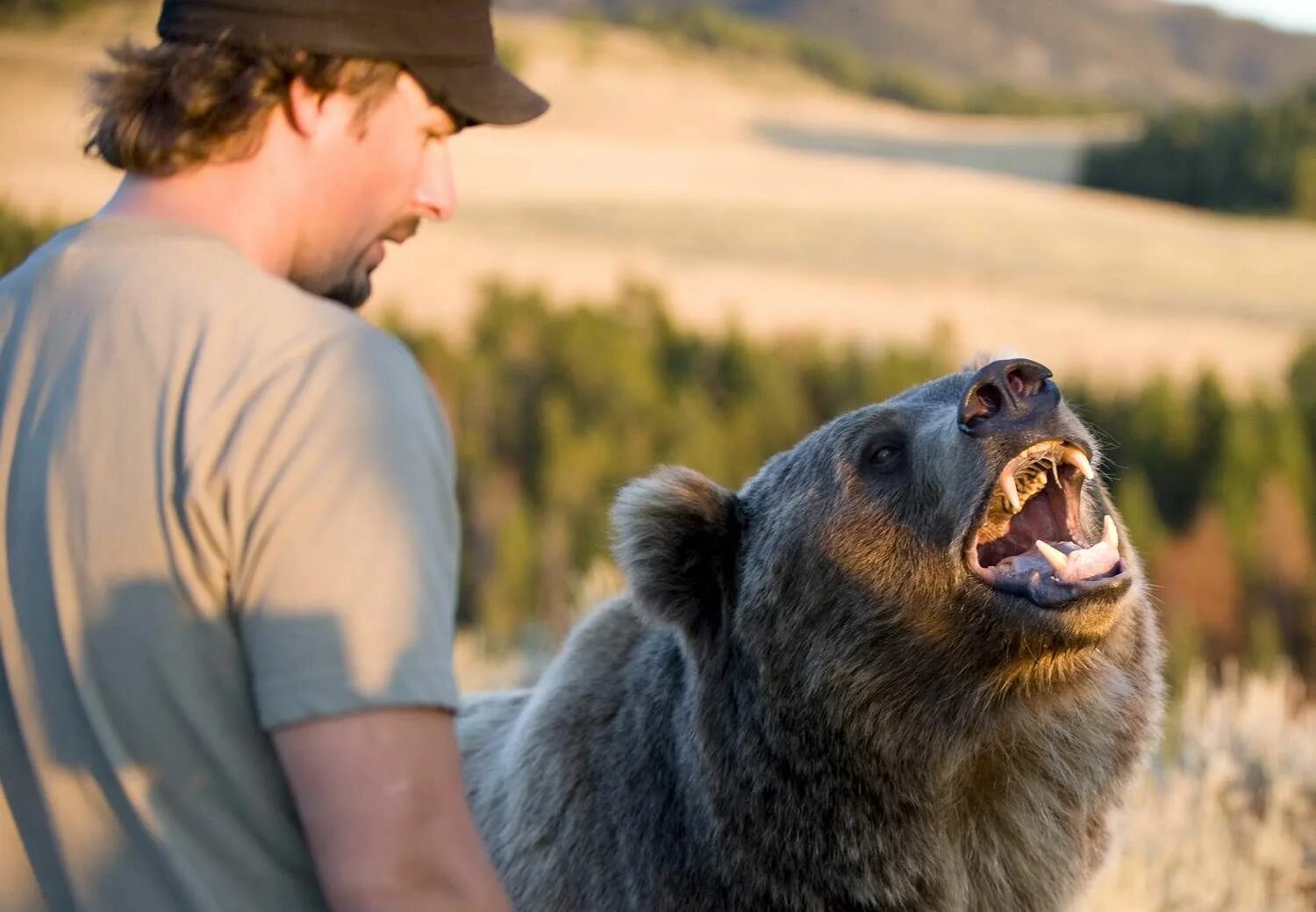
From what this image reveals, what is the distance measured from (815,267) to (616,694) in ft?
90.3

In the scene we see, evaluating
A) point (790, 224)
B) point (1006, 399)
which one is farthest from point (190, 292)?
point (790, 224)

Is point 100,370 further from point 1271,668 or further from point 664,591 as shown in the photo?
point 1271,668

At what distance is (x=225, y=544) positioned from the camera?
1.70 meters

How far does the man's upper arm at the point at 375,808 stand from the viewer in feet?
5.44

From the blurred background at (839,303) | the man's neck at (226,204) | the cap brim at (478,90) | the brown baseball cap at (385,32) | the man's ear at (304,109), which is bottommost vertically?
the blurred background at (839,303)

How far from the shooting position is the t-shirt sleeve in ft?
5.48

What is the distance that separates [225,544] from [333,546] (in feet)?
0.41

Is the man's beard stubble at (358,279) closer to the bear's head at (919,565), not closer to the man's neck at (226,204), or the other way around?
the man's neck at (226,204)

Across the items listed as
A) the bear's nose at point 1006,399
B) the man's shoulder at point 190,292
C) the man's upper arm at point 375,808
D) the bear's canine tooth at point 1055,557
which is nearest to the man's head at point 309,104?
the man's shoulder at point 190,292

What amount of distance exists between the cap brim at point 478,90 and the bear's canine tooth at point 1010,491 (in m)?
1.10

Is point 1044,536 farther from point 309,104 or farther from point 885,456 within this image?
point 309,104

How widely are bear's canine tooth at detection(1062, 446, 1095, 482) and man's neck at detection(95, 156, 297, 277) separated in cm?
149

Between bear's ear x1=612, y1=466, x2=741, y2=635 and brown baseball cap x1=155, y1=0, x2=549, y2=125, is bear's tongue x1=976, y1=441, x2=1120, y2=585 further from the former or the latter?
brown baseball cap x1=155, y1=0, x2=549, y2=125

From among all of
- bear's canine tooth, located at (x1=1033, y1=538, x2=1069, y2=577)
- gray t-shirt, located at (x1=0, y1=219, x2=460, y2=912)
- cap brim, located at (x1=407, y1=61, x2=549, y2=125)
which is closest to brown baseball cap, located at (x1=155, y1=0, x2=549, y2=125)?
cap brim, located at (x1=407, y1=61, x2=549, y2=125)
